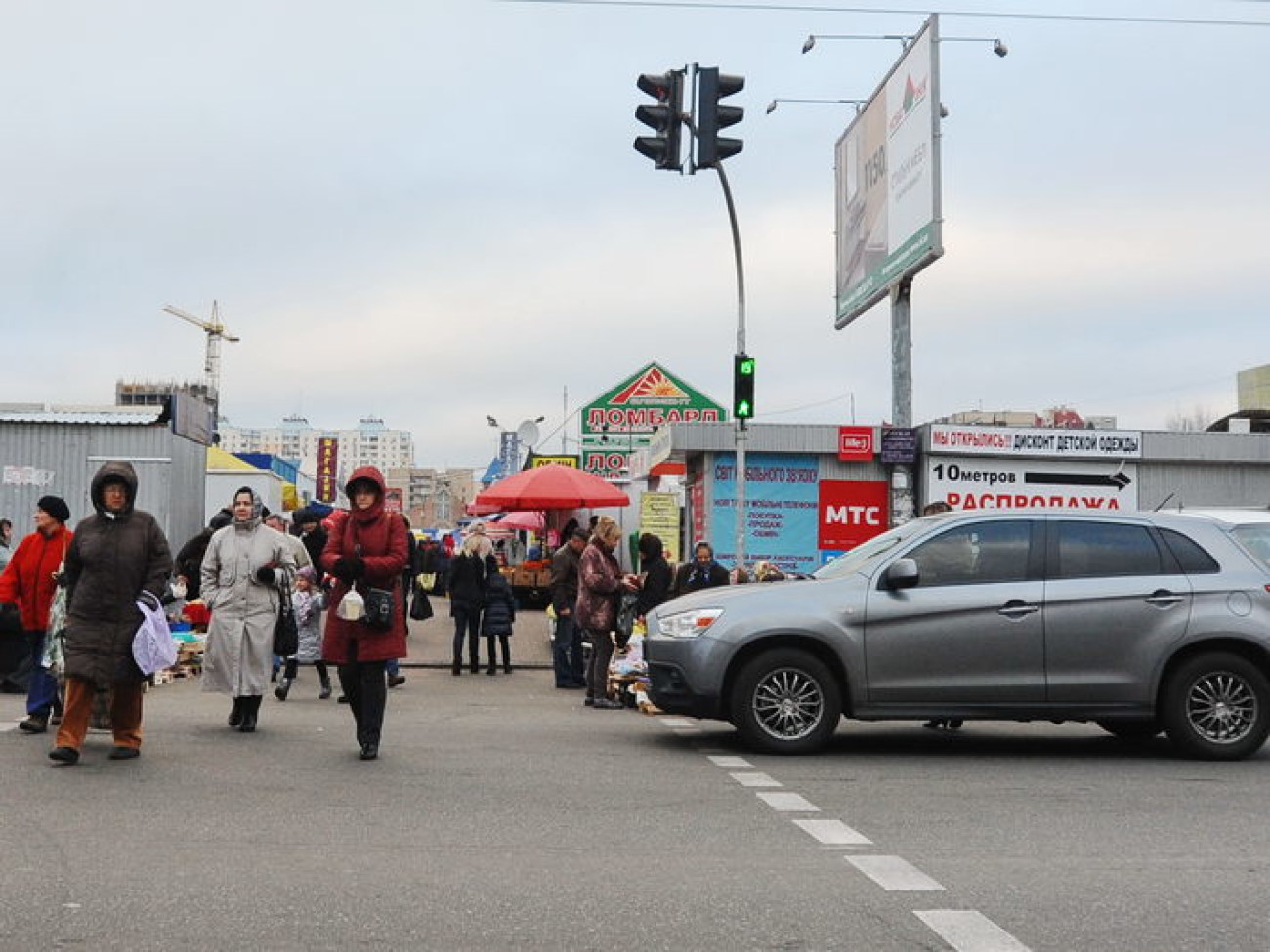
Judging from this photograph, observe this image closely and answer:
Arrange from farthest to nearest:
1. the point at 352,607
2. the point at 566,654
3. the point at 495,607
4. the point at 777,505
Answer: the point at 777,505
the point at 495,607
the point at 566,654
the point at 352,607

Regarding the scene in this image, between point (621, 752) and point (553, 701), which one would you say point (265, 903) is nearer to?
point (621, 752)

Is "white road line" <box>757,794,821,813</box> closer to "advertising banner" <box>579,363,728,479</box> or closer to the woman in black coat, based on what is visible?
the woman in black coat

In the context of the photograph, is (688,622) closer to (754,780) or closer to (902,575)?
(902,575)

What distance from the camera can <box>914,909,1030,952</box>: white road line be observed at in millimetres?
5258

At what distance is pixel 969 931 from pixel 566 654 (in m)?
11.8

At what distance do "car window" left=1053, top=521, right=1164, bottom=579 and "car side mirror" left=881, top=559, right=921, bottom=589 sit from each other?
43.4 inches

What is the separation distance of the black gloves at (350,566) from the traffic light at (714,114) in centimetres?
675

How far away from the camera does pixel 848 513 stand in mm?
24312

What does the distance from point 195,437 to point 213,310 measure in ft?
481

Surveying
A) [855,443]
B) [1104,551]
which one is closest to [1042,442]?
[855,443]

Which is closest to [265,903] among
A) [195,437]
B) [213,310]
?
[195,437]

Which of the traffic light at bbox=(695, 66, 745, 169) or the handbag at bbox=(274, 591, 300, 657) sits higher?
the traffic light at bbox=(695, 66, 745, 169)

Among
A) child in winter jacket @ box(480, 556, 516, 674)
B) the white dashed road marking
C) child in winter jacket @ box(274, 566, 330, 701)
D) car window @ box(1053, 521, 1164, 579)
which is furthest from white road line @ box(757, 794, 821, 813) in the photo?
child in winter jacket @ box(480, 556, 516, 674)

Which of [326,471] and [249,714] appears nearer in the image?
[249,714]
